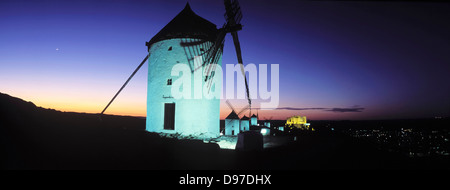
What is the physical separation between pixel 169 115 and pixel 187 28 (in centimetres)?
545

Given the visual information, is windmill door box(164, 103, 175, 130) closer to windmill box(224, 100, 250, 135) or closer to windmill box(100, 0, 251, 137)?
windmill box(100, 0, 251, 137)

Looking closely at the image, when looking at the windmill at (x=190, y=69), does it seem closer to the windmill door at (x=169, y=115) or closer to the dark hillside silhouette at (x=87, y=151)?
the windmill door at (x=169, y=115)

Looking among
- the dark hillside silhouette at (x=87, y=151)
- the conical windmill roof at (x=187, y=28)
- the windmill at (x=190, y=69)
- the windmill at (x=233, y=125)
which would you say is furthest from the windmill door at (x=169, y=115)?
the windmill at (x=233, y=125)

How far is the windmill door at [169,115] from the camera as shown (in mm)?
13023

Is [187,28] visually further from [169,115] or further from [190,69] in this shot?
[169,115]

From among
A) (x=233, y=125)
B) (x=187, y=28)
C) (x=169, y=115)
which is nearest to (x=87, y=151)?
(x=169, y=115)

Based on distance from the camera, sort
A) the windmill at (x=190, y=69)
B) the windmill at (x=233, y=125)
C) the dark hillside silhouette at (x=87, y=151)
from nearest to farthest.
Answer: the dark hillside silhouette at (x=87, y=151) → the windmill at (x=190, y=69) → the windmill at (x=233, y=125)

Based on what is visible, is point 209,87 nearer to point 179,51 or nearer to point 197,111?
point 197,111

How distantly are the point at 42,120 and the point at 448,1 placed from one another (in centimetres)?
889

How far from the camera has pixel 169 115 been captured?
1308cm

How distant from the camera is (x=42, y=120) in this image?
20.2 feet

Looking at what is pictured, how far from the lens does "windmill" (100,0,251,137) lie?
42.0 feet

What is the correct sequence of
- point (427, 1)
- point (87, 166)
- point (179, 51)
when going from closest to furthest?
point (427, 1), point (87, 166), point (179, 51)
